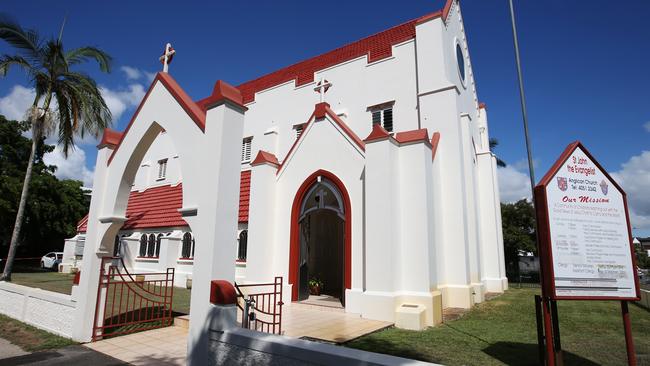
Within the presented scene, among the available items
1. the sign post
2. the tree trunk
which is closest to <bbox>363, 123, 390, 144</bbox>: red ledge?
the sign post

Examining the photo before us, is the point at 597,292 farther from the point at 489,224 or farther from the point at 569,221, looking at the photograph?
the point at 489,224

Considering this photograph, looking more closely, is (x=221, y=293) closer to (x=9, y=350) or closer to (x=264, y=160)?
(x=9, y=350)

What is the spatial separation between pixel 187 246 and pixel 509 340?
1505 cm

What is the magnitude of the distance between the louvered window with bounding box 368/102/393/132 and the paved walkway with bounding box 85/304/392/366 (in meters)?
8.31

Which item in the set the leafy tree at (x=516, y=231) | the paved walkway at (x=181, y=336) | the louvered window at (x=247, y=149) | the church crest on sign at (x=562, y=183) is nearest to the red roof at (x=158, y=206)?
the louvered window at (x=247, y=149)

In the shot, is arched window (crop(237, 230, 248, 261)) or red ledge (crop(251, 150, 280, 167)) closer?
red ledge (crop(251, 150, 280, 167))

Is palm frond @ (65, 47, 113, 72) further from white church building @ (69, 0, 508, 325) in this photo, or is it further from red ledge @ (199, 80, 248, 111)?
red ledge @ (199, 80, 248, 111)

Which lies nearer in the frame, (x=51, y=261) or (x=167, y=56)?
(x=167, y=56)

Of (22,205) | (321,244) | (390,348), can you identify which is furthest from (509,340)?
(22,205)

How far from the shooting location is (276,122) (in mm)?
19219

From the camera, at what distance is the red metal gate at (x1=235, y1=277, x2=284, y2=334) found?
21.3 ft

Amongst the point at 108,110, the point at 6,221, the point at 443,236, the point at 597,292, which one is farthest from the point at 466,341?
the point at 6,221

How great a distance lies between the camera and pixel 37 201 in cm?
2681

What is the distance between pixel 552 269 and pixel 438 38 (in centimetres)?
1199
